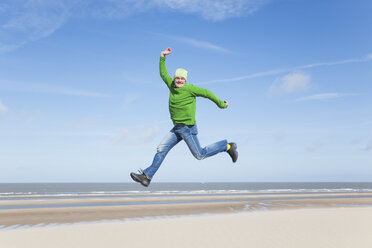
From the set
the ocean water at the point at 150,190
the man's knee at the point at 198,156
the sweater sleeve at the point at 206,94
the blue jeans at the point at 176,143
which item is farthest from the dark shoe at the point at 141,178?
the ocean water at the point at 150,190

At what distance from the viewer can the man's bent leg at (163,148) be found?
418cm

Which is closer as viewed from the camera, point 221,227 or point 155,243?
point 155,243

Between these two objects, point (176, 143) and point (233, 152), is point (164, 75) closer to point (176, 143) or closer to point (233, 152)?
point (176, 143)

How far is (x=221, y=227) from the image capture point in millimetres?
12477

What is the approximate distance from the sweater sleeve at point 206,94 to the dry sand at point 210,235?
6.68m

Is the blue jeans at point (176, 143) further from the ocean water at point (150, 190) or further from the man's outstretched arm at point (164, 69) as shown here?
the ocean water at point (150, 190)

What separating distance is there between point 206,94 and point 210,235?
808cm

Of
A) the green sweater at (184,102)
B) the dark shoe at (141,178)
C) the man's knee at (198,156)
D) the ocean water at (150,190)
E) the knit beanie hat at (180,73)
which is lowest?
the dark shoe at (141,178)

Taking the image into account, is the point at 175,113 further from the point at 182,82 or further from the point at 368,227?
the point at 368,227

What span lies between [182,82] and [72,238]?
901 centimetres

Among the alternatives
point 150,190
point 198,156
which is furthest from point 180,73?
point 150,190

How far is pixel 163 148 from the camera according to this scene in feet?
13.8

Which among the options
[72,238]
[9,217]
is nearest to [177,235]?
[72,238]

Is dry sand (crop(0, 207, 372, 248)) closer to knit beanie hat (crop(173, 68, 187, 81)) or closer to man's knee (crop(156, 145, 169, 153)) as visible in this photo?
man's knee (crop(156, 145, 169, 153))
